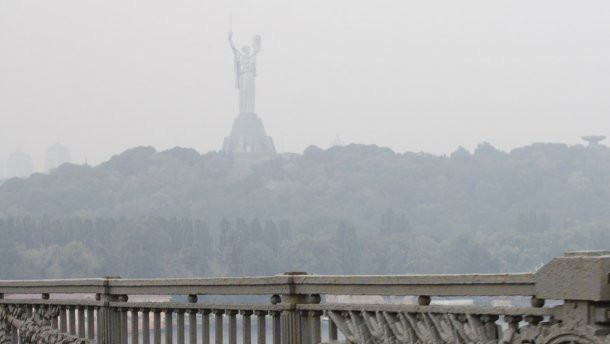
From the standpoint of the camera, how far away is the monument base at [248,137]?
167375mm

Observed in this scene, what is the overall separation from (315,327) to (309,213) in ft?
409

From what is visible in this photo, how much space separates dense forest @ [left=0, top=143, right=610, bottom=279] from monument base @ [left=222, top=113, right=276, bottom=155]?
21.1ft

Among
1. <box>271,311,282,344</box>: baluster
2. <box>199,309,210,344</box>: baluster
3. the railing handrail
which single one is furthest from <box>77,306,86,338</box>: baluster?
<box>271,311,282,344</box>: baluster

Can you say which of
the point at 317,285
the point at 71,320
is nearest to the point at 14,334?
the point at 71,320

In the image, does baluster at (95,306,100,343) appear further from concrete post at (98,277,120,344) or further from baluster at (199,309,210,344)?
baluster at (199,309,210,344)

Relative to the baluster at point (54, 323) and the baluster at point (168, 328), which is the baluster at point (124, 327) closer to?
the baluster at point (168, 328)

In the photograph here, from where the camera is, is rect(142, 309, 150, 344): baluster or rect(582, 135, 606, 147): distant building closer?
rect(142, 309, 150, 344): baluster

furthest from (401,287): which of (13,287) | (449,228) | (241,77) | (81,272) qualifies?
(241,77)

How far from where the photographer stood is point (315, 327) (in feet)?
23.7

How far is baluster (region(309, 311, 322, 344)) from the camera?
721 centimetres

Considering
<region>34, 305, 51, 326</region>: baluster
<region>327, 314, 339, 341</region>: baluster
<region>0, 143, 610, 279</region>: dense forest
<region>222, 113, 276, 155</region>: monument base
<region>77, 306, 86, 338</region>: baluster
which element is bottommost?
<region>327, 314, 339, 341</region>: baluster

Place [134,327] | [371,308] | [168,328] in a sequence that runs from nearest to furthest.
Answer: [371,308]
[168,328]
[134,327]

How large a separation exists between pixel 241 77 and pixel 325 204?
97.7ft

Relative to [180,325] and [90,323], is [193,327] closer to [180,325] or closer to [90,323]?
[180,325]
